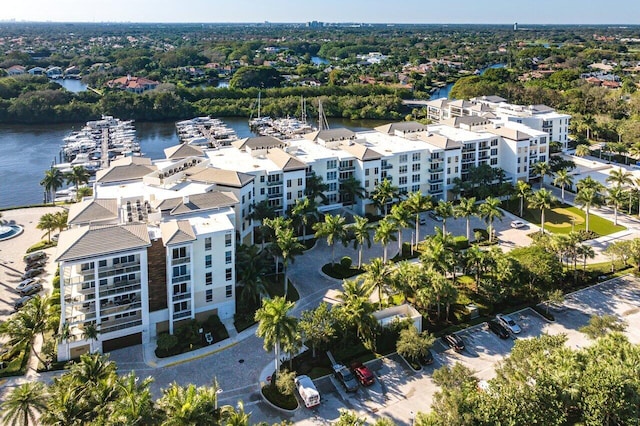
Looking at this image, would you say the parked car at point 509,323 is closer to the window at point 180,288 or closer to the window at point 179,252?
the window at point 180,288

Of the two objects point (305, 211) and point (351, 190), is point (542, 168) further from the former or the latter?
point (305, 211)

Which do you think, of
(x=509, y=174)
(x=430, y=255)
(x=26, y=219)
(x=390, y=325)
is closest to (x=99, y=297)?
(x=390, y=325)

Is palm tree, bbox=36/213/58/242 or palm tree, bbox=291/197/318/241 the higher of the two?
palm tree, bbox=291/197/318/241

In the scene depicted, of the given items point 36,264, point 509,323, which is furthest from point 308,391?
point 36,264

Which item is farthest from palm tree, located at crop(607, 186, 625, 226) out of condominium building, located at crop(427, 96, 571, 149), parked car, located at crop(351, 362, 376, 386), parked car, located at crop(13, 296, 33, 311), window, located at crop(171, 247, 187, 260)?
parked car, located at crop(13, 296, 33, 311)

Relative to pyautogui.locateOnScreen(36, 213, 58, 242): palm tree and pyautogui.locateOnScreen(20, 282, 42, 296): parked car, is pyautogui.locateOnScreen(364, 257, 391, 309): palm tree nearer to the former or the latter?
pyautogui.locateOnScreen(20, 282, 42, 296): parked car

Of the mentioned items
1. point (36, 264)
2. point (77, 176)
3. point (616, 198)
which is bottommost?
→ point (36, 264)
